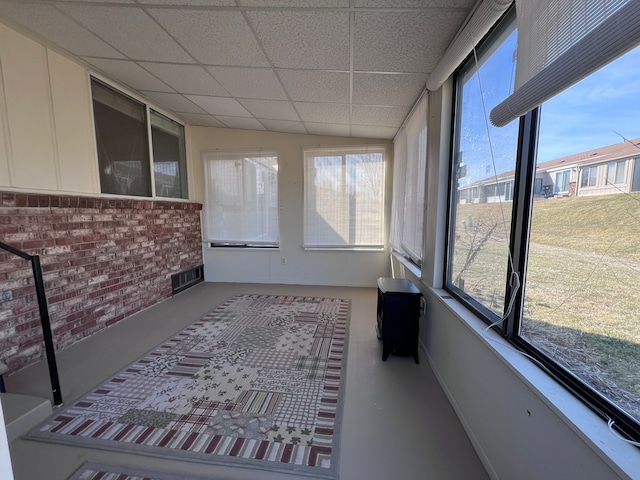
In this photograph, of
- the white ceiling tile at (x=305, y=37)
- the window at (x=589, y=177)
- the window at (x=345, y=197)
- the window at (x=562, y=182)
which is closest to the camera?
the window at (x=589, y=177)

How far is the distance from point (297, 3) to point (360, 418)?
266 cm

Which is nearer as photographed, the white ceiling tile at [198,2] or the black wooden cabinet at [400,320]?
the white ceiling tile at [198,2]

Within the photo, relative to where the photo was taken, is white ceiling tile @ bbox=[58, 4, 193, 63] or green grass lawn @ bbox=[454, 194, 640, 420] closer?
green grass lawn @ bbox=[454, 194, 640, 420]

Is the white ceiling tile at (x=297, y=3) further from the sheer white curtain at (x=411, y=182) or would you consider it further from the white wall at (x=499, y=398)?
the sheer white curtain at (x=411, y=182)

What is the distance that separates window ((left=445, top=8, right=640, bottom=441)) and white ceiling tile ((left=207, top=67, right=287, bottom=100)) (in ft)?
6.13

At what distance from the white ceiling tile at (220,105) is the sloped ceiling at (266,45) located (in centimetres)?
4

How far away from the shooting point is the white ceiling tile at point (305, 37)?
179 cm

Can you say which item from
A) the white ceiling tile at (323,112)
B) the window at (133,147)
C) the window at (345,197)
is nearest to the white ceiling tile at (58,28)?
the window at (133,147)

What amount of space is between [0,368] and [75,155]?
6.61 ft

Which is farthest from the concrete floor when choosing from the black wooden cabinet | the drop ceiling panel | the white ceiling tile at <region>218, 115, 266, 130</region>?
the white ceiling tile at <region>218, 115, 266, 130</region>

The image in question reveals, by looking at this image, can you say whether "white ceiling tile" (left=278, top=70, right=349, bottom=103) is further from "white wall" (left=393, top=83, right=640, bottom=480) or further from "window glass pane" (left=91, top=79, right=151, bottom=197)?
"window glass pane" (left=91, top=79, right=151, bottom=197)

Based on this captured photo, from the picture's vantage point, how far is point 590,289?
1.00 m

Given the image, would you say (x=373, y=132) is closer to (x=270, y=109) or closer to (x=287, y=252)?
(x=270, y=109)

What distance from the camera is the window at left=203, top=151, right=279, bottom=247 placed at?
186 inches
